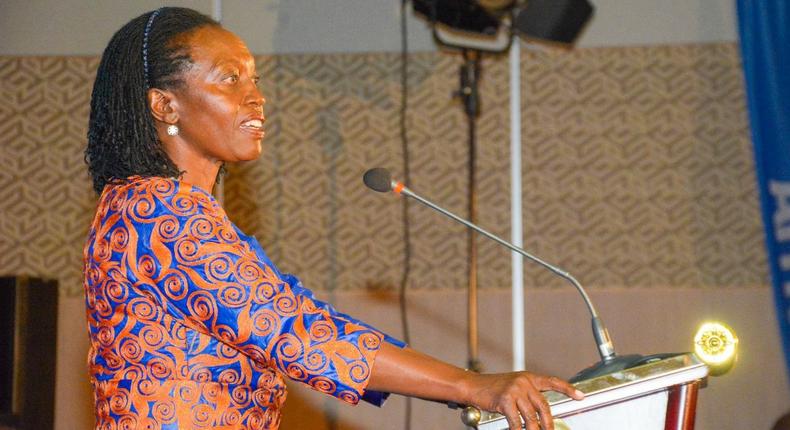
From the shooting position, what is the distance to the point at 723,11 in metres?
4.21

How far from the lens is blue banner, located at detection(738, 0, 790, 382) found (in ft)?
12.3

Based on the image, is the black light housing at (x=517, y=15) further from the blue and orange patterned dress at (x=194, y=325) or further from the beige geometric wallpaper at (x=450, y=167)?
the blue and orange patterned dress at (x=194, y=325)

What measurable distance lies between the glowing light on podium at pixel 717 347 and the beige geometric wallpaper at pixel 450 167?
2464 millimetres

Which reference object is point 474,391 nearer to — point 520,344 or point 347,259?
point 520,344

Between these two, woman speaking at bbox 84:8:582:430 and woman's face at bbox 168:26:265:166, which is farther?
woman's face at bbox 168:26:265:166

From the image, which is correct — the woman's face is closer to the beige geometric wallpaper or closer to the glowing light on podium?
the glowing light on podium

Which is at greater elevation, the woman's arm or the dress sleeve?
the dress sleeve

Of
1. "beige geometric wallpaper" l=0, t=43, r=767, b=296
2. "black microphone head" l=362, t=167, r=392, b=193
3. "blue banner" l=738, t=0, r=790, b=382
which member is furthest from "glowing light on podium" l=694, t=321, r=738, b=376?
"beige geometric wallpaper" l=0, t=43, r=767, b=296

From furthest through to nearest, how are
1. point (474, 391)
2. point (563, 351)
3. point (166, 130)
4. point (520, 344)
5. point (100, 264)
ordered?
1. point (563, 351)
2. point (520, 344)
3. point (166, 130)
4. point (100, 264)
5. point (474, 391)

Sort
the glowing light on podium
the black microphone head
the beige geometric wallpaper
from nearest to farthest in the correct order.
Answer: the glowing light on podium → the black microphone head → the beige geometric wallpaper

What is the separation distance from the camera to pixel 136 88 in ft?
5.83

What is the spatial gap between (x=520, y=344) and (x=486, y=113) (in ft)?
3.34

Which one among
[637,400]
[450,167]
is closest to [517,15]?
[450,167]

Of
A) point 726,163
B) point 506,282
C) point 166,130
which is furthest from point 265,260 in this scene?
point 726,163
